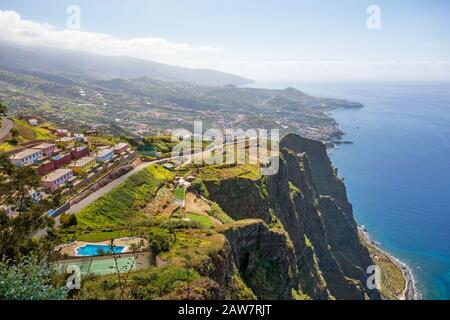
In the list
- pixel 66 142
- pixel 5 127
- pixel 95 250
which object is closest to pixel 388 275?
pixel 66 142

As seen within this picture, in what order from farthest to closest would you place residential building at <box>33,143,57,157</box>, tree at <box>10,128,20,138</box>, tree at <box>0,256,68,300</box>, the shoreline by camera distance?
the shoreline
tree at <box>10,128,20,138</box>
residential building at <box>33,143,57,157</box>
tree at <box>0,256,68,300</box>

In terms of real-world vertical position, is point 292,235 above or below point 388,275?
above

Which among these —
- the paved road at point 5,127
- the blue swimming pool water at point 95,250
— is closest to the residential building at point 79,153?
the paved road at point 5,127

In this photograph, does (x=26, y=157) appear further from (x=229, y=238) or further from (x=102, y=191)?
(x=229, y=238)

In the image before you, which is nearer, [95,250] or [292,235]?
[95,250]

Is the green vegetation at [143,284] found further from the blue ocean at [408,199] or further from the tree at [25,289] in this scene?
the blue ocean at [408,199]

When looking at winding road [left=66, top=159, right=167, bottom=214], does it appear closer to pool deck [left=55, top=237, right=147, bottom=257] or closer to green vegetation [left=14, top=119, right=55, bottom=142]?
pool deck [left=55, top=237, right=147, bottom=257]

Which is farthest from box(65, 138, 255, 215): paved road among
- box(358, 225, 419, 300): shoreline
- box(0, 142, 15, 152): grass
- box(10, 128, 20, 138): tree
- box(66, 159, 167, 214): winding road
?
box(358, 225, 419, 300): shoreline

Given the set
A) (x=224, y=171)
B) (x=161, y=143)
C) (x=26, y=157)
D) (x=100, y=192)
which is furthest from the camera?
(x=161, y=143)

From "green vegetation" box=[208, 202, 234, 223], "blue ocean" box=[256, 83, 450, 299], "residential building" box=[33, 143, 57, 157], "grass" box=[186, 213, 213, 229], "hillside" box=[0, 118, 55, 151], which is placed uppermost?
"hillside" box=[0, 118, 55, 151]
